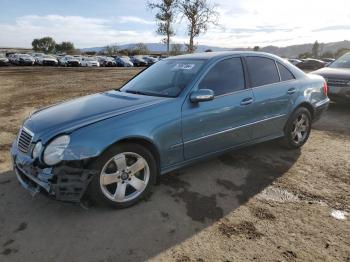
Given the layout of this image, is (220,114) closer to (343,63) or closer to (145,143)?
(145,143)

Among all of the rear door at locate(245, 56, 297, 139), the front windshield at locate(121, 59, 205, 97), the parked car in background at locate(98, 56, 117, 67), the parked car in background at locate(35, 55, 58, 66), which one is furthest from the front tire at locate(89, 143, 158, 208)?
the parked car in background at locate(98, 56, 117, 67)

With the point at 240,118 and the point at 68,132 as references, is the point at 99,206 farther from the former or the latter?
the point at 240,118

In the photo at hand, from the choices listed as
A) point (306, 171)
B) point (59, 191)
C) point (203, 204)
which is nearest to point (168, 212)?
point (203, 204)

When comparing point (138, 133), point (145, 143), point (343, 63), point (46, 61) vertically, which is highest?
point (343, 63)

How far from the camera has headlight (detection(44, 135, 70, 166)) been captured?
3152 mm

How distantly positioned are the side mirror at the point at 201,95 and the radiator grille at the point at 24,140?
1804 mm

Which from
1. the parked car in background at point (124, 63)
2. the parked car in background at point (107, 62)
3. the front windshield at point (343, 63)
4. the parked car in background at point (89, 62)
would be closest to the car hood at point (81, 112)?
the front windshield at point (343, 63)

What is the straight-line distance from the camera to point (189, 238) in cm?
307

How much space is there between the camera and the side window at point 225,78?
416cm

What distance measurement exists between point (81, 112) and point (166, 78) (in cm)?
131

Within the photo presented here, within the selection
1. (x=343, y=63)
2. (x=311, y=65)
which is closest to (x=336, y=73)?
(x=343, y=63)

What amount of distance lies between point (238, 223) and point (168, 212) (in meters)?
0.73

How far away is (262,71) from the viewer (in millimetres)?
4820

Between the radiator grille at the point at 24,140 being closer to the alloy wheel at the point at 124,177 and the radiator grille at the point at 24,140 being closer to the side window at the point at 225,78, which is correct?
the alloy wheel at the point at 124,177
